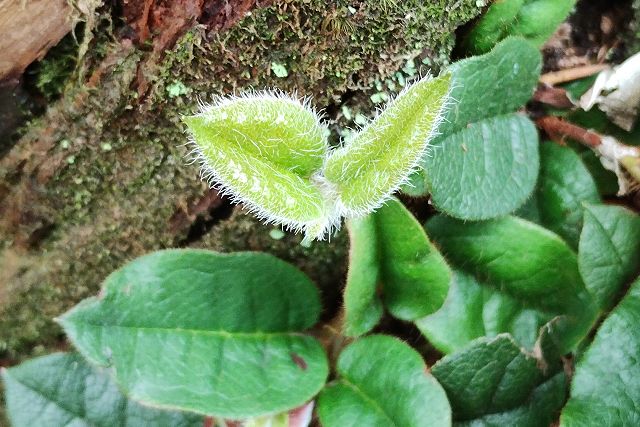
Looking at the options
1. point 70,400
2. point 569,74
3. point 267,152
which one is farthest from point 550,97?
point 70,400

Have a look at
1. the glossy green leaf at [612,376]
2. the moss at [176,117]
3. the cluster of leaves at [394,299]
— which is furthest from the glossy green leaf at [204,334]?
the glossy green leaf at [612,376]

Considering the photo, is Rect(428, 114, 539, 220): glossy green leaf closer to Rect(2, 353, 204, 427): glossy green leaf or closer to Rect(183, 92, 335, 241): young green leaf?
Rect(183, 92, 335, 241): young green leaf

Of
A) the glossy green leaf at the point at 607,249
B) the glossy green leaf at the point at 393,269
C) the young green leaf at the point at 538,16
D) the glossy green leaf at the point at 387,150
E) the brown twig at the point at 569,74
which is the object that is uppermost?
the glossy green leaf at the point at 387,150

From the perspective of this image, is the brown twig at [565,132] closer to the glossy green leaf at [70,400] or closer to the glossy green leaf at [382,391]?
the glossy green leaf at [382,391]

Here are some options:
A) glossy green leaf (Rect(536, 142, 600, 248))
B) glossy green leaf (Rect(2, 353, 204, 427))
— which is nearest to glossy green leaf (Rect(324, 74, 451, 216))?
glossy green leaf (Rect(536, 142, 600, 248))

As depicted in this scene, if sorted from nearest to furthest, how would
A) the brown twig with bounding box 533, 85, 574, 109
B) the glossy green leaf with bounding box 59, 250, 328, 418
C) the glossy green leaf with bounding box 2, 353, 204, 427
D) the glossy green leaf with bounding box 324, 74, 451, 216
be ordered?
the glossy green leaf with bounding box 324, 74, 451, 216, the glossy green leaf with bounding box 59, 250, 328, 418, the glossy green leaf with bounding box 2, 353, 204, 427, the brown twig with bounding box 533, 85, 574, 109

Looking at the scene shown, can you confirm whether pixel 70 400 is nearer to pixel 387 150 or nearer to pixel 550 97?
pixel 387 150
